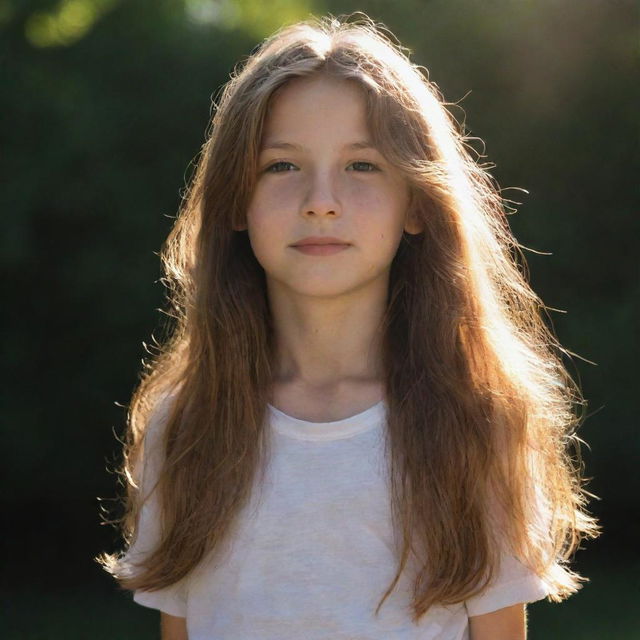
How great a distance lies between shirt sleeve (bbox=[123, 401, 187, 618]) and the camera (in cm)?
210

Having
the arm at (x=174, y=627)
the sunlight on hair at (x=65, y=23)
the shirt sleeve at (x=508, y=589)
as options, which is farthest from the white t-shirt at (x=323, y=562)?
the sunlight on hair at (x=65, y=23)

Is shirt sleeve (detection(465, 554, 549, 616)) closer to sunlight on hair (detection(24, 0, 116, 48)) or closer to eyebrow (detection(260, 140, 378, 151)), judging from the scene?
eyebrow (detection(260, 140, 378, 151))

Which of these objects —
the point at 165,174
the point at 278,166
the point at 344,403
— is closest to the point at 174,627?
the point at 344,403

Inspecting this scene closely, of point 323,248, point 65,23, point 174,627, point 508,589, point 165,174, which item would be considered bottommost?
point 174,627

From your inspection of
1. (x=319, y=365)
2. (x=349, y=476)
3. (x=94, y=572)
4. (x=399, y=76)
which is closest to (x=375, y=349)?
(x=319, y=365)

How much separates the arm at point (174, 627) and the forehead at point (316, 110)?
87cm

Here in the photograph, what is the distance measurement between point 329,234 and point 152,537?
2.08 feet

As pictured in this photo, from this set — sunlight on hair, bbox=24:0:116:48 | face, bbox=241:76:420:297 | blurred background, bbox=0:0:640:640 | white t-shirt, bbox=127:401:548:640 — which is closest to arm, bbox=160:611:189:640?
→ white t-shirt, bbox=127:401:548:640

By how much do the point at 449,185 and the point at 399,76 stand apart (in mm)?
210

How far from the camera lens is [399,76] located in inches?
81.4

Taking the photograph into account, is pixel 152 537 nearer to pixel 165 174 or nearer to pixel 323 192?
pixel 323 192

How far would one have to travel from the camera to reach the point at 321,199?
194cm

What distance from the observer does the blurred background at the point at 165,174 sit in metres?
3.18

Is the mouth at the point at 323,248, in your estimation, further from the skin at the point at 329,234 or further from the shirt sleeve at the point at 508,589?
the shirt sleeve at the point at 508,589
